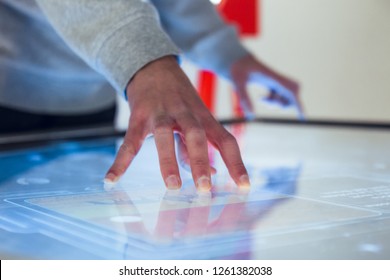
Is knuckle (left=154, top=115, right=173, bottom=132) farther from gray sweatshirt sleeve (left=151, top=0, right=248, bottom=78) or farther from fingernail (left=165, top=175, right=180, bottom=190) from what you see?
gray sweatshirt sleeve (left=151, top=0, right=248, bottom=78)

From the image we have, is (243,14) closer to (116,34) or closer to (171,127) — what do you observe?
(116,34)

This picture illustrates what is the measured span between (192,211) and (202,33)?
97 centimetres

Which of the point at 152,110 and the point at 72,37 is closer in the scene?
the point at 152,110

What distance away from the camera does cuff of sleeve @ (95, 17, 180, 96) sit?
1.00 metres

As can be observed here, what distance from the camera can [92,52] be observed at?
3.44 ft

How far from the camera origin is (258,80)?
1.74 meters

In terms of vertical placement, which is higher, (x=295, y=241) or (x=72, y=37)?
(x=72, y=37)

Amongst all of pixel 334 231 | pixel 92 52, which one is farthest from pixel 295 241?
pixel 92 52

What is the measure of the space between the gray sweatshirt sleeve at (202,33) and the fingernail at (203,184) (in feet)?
2.71

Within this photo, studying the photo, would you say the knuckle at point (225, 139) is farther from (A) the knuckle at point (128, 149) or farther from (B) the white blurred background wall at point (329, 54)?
(B) the white blurred background wall at point (329, 54)

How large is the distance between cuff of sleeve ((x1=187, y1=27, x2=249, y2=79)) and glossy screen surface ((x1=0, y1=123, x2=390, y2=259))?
44cm

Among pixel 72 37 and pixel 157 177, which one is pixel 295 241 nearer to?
pixel 157 177
